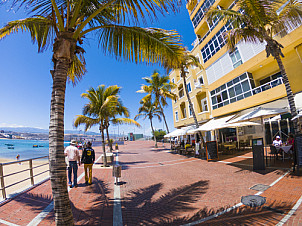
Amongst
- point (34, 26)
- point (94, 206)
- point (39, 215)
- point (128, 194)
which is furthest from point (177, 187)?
point (34, 26)

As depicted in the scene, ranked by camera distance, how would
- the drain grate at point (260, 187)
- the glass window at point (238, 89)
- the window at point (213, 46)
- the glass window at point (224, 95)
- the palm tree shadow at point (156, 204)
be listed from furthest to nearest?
the glass window at point (224, 95) < the window at point (213, 46) < the glass window at point (238, 89) < the drain grate at point (260, 187) < the palm tree shadow at point (156, 204)

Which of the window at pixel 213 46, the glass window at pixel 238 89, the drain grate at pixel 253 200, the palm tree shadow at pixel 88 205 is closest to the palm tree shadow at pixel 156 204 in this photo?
the palm tree shadow at pixel 88 205

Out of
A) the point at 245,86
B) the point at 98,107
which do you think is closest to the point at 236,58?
the point at 245,86

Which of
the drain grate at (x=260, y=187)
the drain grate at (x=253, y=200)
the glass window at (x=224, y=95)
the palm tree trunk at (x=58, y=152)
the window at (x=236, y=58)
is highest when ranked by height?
the window at (x=236, y=58)

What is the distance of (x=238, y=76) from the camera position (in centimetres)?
1647

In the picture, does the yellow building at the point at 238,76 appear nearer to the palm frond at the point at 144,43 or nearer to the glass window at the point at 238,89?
the glass window at the point at 238,89

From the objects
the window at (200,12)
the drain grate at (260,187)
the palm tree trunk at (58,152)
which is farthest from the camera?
the window at (200,12)

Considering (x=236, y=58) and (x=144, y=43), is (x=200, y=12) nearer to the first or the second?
(x=236, y=58)

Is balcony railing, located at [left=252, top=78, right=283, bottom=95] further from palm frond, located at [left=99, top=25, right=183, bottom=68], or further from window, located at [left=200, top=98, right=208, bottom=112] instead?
palm frond, located at [left=99, top=25, right=183, bottom=68]

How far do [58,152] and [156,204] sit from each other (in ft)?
Result: 10.8

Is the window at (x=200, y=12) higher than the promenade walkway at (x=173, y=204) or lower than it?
higher

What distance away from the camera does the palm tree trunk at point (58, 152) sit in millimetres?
2391

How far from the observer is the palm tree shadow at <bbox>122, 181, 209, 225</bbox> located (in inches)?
150

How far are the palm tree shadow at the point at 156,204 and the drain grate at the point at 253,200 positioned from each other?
122cm
